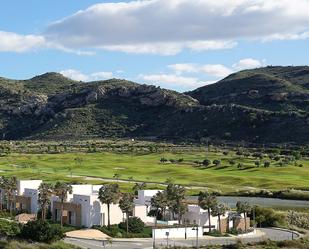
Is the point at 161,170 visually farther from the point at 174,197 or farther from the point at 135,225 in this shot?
the point at 135,225

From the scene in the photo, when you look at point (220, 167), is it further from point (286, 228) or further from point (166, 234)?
point (166, 234)

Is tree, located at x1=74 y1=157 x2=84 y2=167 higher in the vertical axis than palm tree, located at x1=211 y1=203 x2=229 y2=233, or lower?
higher

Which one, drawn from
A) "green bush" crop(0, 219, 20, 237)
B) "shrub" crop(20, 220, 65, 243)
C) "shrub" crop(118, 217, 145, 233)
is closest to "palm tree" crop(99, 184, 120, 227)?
"shrub" crop(118, 217, 145, 233)

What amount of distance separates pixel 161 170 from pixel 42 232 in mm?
89052

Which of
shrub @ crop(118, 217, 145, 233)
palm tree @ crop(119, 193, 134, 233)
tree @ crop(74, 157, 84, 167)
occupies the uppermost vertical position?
tree @ crop(74, 157, 84, 167)

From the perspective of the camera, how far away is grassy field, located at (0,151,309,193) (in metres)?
133

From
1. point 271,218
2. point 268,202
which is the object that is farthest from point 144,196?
point 268,202

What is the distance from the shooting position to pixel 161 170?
152m

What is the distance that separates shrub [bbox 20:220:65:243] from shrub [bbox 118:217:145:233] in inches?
430

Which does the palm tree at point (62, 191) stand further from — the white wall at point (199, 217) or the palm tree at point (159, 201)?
the white wall at point (199, 217)

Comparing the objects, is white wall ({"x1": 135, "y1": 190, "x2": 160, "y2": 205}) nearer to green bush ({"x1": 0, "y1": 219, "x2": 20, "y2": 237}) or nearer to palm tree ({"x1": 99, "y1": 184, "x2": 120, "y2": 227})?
palm tree ({"x1": 99, "y1": 184, "x2": 120, "y2": 227})

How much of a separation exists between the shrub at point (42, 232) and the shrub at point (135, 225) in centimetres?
1093

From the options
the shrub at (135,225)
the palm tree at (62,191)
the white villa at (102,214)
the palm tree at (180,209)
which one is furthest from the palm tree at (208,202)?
the palm tree at (62,191)

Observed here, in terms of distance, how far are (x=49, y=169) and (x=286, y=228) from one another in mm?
86073
